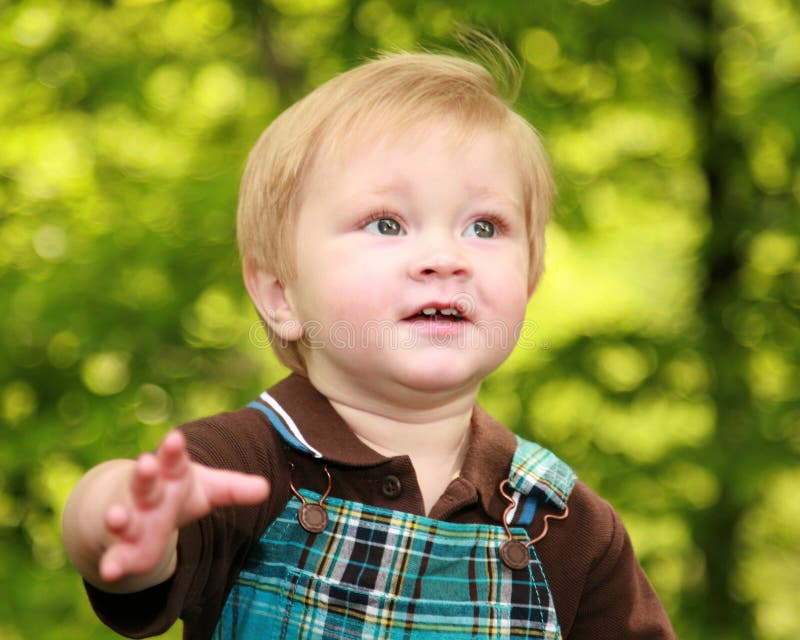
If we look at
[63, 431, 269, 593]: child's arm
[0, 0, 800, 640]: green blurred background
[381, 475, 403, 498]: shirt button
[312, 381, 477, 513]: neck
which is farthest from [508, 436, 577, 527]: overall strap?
[0, 0, 800, 640]: green blurred background

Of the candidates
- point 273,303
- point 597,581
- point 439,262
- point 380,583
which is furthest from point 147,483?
point 597,581

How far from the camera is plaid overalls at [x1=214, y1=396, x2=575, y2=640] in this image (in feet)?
4.84

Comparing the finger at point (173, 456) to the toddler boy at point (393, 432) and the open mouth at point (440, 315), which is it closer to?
the toddler boy at point (393, 432)

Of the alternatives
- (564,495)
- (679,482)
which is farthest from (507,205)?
(679,482)

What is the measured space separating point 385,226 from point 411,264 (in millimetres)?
94

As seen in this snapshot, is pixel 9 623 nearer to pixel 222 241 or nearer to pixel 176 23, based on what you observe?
pixel 222 241

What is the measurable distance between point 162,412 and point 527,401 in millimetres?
1312

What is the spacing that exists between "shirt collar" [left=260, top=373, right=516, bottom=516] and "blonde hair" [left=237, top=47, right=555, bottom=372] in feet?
0.50

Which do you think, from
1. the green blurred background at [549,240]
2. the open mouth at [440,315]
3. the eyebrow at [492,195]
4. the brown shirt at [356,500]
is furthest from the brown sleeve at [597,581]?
the green blurred background at [549,240]

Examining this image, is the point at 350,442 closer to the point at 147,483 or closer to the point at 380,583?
the point at 380,583

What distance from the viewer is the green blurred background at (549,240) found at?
3.33 meters

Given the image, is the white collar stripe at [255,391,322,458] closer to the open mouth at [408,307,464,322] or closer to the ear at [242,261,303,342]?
the ear at [242,261,303,342]

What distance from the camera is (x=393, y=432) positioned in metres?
1.66

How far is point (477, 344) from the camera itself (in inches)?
62.4
